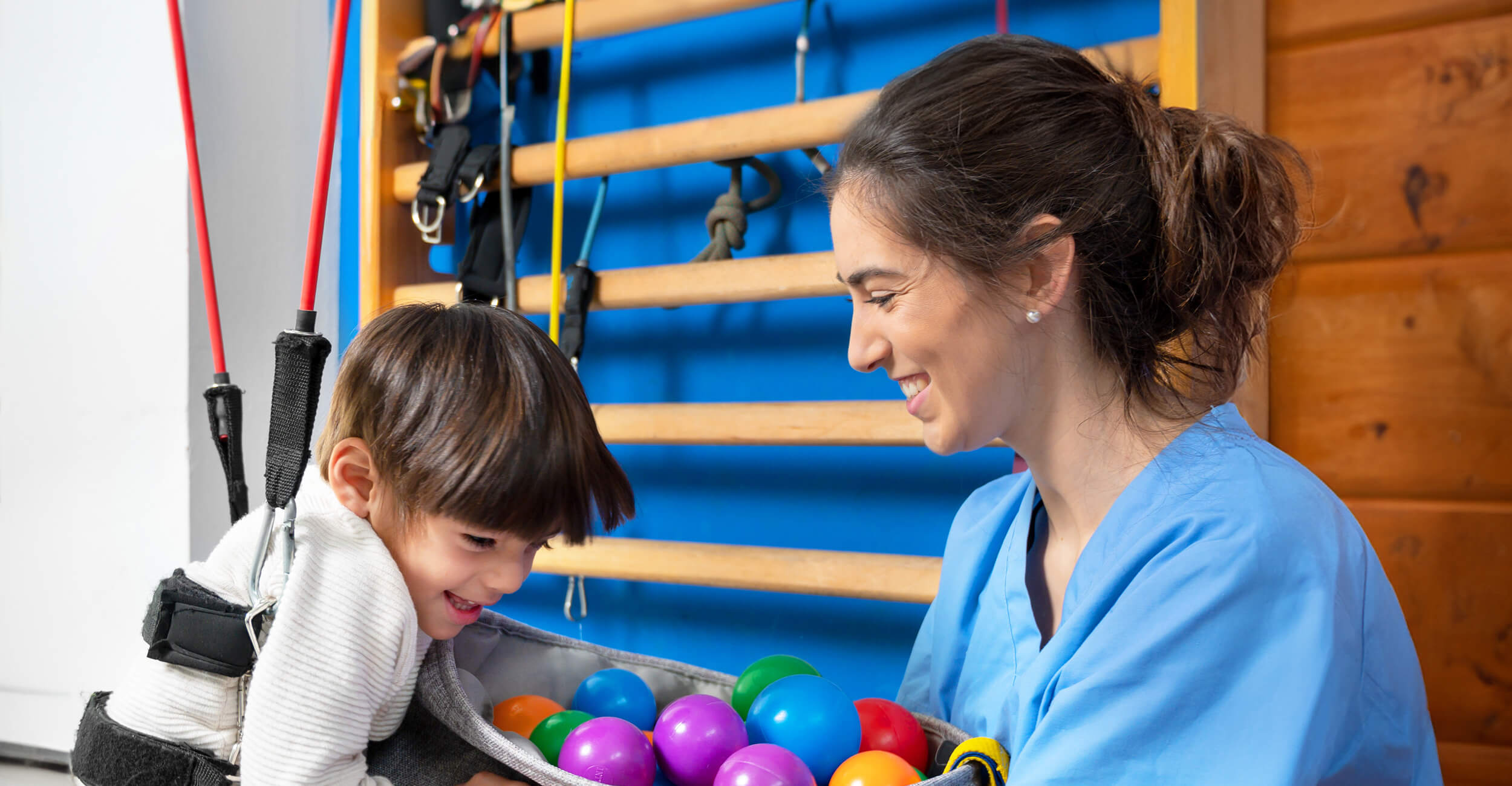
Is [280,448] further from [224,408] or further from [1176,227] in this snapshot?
[1176,227]

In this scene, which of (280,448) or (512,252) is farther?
(512,252)

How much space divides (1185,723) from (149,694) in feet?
2.61

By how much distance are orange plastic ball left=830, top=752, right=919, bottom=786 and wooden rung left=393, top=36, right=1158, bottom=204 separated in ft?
2.27

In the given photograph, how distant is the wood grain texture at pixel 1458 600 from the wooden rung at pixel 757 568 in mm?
518

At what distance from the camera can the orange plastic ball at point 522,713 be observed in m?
0.94

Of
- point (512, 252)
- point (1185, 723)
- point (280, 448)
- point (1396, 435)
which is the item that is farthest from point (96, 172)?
point (1396, 435)

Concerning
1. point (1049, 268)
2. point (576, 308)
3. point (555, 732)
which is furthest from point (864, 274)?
point (576, 308)

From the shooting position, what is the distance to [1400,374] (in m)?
1.11

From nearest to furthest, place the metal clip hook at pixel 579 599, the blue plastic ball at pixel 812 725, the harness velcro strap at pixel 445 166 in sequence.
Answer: the blue plastic ball at pixel 812 725, the harness velcro strap at pixel 445 166, the metal clip hook at pixel 579 599

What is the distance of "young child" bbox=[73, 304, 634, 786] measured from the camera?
2.45ft

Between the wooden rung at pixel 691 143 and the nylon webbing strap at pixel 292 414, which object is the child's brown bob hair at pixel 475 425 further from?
the wooden rung at pixel 691 143

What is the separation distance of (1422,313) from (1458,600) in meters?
0.32

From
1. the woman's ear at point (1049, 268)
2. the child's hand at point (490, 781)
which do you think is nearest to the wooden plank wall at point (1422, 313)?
the woman's ear at point (1049, 268)

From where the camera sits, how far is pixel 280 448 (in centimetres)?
67
